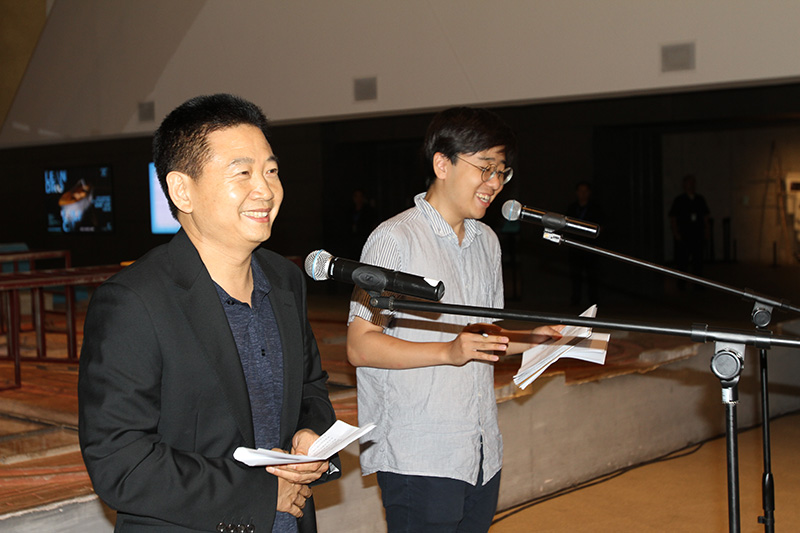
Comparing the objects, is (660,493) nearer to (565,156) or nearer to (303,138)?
(565,156)

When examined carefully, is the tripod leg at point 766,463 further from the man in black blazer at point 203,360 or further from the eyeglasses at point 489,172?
the man in black blazer at point 203,360

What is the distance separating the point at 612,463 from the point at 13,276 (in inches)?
163

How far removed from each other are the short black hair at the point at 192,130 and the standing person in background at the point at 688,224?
895cm

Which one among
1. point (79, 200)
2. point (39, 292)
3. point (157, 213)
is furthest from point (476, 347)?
point (79, 200)

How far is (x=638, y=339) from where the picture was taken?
6.11 meters

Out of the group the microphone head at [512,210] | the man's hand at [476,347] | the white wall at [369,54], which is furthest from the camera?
the white wall at [369,54]

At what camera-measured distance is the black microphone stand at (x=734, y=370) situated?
58.6 inches

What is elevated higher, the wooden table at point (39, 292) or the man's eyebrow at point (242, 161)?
the man's eyebrow at point (242, 161)

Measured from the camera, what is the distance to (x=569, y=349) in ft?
6.75

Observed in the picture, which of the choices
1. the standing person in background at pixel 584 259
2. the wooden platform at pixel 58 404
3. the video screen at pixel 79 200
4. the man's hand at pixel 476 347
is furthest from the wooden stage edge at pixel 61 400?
the video screen at pixel 79 200

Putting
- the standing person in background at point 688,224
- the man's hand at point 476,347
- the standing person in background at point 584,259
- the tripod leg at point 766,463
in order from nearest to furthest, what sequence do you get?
the man's hand at point 476,347
the tripod leg at point 766,463
the standing person in background at point 584,259
the standing person in background at point 688,224

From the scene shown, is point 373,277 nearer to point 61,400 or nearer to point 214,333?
point 214,333

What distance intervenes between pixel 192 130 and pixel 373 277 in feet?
1.39

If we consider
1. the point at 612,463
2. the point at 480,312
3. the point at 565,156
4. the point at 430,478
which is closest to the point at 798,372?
the point at 612,463
